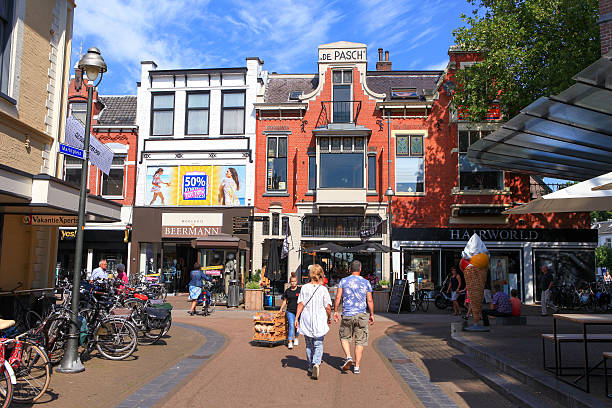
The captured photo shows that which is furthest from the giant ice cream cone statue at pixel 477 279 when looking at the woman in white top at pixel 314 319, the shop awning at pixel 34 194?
the shop awning at pixel 34 194

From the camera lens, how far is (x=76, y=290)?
323 inches

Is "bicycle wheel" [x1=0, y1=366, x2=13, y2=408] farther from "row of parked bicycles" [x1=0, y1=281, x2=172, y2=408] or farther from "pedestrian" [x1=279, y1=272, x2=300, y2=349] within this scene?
"pedestrian" [x1=279, y1=272, x2=300, y2=349]

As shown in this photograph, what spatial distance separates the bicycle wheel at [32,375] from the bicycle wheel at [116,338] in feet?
8.20

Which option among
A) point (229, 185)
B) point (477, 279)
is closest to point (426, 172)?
point (229, 185)

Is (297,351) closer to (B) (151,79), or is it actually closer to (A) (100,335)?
(A) (100,335)

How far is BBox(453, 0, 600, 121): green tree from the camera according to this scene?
1728 cm

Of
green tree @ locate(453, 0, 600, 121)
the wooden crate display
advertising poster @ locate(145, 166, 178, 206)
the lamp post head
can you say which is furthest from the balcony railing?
the lamp post head

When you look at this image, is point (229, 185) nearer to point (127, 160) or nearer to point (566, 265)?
point (127, 160)

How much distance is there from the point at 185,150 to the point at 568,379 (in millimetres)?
22246

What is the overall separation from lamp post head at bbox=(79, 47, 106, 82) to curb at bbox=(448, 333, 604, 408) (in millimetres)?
7799

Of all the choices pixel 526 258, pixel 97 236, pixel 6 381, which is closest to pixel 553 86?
pixel 526 258

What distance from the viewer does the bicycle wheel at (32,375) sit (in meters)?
6.13

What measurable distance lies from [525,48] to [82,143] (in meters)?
16.7

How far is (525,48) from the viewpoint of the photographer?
19.0 metres
